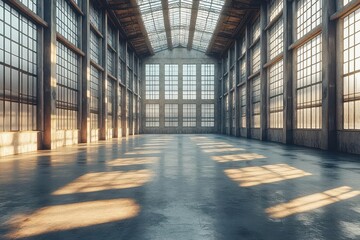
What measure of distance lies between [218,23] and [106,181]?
3340 cm

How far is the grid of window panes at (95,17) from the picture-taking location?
2779 centimetres

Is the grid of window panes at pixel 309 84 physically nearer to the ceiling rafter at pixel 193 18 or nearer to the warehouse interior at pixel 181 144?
the warehouse interior at pixel 181 144

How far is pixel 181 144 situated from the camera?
893 inches

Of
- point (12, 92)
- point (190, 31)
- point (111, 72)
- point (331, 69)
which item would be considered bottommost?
point (12, 92)

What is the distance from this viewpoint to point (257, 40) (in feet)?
102

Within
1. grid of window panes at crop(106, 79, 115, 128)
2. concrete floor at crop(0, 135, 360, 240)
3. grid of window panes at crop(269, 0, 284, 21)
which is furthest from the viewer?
grid of window panes at crop(106, 79, 115, 128)

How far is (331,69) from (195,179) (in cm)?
1288

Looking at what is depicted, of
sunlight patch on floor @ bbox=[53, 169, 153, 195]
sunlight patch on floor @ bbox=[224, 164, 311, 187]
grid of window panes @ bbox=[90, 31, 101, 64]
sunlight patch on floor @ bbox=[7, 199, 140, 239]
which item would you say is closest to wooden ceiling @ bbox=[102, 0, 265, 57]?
grid of window panes @ bbox=[90, 31, 101, 64]

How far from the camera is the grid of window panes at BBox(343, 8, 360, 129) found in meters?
14.6

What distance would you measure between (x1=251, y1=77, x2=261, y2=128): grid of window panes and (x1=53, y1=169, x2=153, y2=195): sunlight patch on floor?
Answer: 2444cm

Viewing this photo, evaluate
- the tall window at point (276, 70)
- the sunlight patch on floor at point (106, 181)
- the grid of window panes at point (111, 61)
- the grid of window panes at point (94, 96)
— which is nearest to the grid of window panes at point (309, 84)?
the tall window at point (276, 70)

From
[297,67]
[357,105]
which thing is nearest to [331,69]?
[357,105]

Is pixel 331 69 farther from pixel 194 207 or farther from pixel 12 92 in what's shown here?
pixel 12 92

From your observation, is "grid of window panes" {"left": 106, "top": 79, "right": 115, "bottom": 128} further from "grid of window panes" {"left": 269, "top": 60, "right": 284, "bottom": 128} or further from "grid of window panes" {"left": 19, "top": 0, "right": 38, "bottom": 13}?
"grid of window panes" {"left": 269, "top": 60, "right": 284, "bottom": 128}
